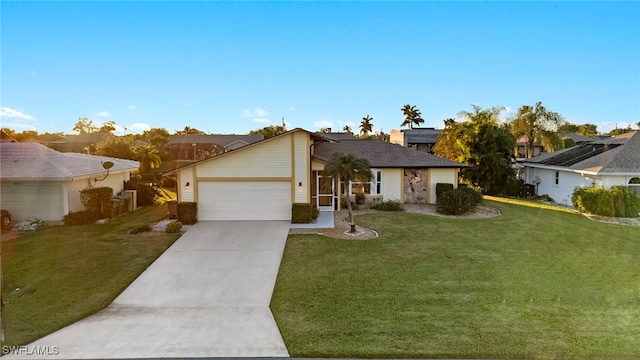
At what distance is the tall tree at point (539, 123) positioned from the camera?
103 ft

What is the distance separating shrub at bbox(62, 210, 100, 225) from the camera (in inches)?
643

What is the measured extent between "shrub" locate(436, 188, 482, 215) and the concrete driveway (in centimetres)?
1029

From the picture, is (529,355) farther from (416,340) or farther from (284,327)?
(284,327)

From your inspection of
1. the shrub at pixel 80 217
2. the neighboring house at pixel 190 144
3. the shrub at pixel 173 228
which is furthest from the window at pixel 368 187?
the neighboring house at pixel 190 144

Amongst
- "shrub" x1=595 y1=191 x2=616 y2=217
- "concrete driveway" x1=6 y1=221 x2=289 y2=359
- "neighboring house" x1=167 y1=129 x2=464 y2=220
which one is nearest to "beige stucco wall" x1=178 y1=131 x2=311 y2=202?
"neighboring house" x1=167 y1=129 x2=464 y2=220

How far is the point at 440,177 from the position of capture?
69.5ft

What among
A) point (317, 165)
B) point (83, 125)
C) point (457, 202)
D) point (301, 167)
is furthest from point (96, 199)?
point (83, 125)

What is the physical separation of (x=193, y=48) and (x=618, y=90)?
84.9 feet

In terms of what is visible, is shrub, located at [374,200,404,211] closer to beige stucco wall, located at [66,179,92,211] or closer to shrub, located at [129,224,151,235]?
shrub, located at [129,224,151,235]

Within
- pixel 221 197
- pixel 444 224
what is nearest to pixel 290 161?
pixel 221 197

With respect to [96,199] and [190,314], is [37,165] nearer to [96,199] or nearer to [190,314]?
[96,199]

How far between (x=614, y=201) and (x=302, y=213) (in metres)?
15.7

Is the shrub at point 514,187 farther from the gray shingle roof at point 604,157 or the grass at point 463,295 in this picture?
the grass at point 463,295

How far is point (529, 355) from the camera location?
584cm
